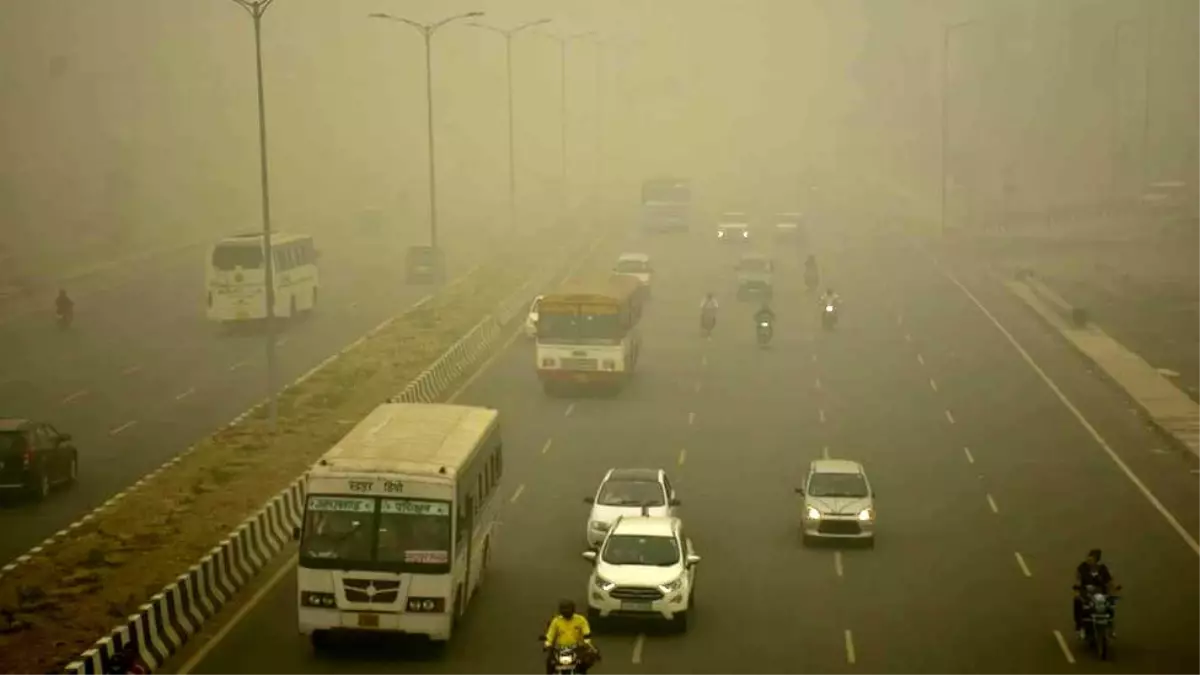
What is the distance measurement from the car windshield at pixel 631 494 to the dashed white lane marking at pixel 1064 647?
8186 mm

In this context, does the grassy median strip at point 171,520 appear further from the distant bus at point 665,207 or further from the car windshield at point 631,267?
the distant bus at point 665,207

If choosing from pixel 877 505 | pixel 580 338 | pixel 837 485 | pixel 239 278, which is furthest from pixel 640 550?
pixel 239 278

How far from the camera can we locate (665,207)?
11031 cm

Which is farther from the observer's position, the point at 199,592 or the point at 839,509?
the point at 839,509

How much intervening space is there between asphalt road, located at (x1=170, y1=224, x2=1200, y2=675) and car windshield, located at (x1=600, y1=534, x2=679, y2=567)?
95cm

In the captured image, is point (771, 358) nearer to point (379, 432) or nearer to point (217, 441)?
point (217, 441)

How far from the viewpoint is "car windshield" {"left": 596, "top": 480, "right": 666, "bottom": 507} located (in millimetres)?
33875

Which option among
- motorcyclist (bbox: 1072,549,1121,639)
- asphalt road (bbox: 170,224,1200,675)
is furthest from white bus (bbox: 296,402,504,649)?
motorcyclist (bbox: 1072,549,1121,639)

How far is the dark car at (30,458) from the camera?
36.6 meters

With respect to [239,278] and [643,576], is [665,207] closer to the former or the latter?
[239,278]

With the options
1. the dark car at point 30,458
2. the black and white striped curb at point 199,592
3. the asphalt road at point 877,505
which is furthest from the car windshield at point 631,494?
the dark car at point 30,458

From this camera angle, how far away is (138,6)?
176 metres

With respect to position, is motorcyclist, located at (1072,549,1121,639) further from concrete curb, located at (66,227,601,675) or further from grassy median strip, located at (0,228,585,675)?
grassy median strip, located at (0,228,585,675)

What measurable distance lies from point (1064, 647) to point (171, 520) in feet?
47.7
